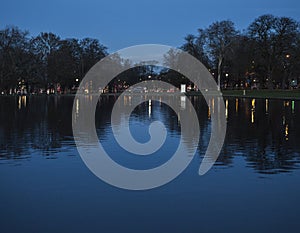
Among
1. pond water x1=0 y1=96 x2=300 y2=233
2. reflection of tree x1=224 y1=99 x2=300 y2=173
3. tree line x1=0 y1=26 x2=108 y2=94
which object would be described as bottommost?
pond water x1=0 y1=96 x2=300 y2=233

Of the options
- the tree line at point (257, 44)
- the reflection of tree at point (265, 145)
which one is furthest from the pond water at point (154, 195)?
the tree line at point (257, 44)

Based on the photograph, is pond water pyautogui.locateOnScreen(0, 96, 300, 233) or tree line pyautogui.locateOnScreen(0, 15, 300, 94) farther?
tree line pyautogui.locateOnScreen(0, 15, 300, 94)

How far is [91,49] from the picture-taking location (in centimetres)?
11469

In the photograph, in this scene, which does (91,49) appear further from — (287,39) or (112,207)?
(112,207)

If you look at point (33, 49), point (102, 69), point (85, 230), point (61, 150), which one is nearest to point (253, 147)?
point (61, 150)

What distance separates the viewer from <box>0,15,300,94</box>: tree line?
250 feet

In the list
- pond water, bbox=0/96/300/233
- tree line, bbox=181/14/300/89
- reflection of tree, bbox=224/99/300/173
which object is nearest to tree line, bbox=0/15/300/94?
tree line, bbox=181/14/300/89

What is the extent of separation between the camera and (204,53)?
9250 cm

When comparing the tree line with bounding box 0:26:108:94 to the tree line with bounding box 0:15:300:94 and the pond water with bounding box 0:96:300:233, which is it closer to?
the tree line with bounding box 0:15:300:94

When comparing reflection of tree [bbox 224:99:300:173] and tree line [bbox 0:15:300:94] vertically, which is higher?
tree line [bbox 0:15:300:94]

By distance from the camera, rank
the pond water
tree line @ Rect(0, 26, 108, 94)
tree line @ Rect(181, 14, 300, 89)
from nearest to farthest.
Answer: the pond water
tree line @ Rect(181, 14, 300, 89)
tree line @ Rect(0, 26, 108, 94)

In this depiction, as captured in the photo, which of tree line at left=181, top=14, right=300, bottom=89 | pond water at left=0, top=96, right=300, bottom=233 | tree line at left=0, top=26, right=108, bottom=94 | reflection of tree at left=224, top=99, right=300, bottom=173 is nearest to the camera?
pond water at left=0, top=96, right=300, bottom=233

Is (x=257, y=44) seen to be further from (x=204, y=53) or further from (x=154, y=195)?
(x=154, y=195)

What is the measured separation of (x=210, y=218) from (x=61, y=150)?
792cm
